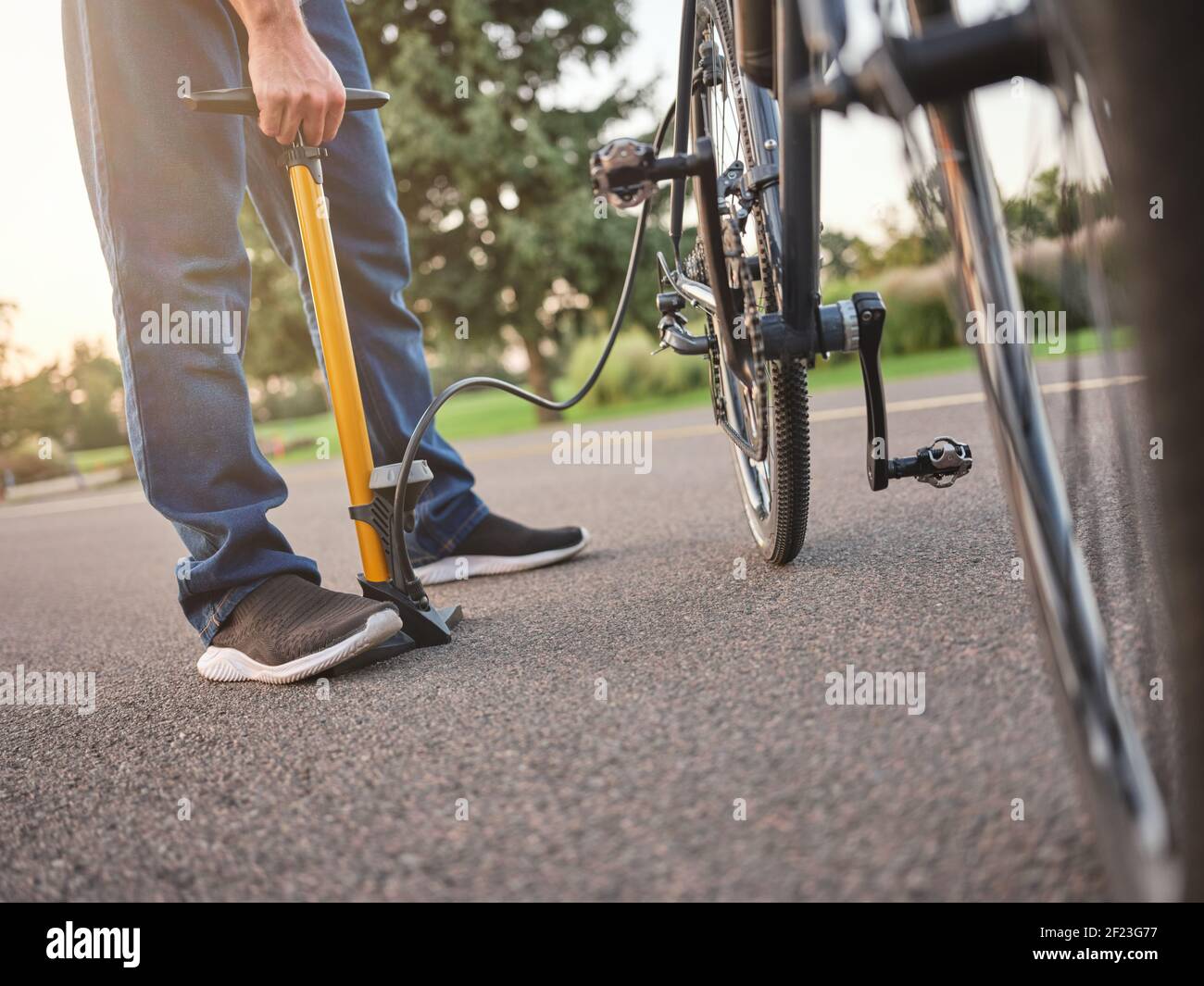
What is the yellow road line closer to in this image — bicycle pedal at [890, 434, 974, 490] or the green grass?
the green grass

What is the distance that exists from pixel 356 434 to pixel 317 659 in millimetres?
403

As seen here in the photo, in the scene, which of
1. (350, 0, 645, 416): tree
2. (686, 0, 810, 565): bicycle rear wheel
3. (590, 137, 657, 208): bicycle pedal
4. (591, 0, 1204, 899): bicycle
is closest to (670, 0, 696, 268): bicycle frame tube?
(686, 0, 810, 565): bicycle rear wheel

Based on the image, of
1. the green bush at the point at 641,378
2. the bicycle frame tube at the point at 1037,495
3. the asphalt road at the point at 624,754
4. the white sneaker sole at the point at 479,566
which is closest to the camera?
the bicycle frame tube at the point at 1037,495

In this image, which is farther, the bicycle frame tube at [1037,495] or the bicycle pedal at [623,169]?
the bicycle pedal at [623,169]

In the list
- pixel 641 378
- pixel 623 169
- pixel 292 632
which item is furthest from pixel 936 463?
pixel 641 378

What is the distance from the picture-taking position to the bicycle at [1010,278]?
54 cm

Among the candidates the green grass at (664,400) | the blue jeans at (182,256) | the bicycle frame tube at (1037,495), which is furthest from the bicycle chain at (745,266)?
the green grass at (664,400)

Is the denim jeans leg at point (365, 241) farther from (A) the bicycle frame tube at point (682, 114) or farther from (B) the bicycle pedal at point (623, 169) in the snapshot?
(B) the bicycle pedal at point (623, 169)

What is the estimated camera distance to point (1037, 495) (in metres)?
0.79

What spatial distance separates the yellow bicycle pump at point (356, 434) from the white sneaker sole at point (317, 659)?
0.15 feet

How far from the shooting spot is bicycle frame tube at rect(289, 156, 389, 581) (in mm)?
1698

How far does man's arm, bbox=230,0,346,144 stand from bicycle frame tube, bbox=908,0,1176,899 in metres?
1.12
